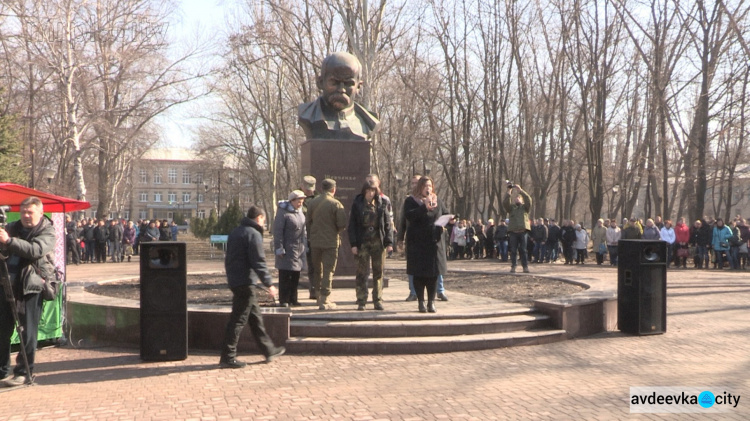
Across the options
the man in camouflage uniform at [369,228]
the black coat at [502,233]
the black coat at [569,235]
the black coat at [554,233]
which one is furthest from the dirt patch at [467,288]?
the black coat at [569,235]

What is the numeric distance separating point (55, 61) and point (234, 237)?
24.4 meters

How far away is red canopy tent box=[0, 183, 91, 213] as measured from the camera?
8.85 m

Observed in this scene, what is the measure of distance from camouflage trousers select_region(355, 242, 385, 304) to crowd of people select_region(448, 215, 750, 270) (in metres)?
12.3

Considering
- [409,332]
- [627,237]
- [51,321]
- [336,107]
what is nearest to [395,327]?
[409,332]

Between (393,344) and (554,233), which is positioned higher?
(554,233)

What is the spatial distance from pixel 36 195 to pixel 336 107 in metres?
5.09

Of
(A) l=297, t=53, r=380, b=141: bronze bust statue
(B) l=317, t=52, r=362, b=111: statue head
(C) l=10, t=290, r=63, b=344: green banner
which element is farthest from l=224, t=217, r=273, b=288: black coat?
(B) l=317, t=52, r=362, b=111: statue head

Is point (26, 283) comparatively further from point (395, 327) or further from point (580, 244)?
point (580, 244)

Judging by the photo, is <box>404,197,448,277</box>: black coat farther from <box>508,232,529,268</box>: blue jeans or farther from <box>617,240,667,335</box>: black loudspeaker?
<box>508,232,529,268</box>: blue jeans

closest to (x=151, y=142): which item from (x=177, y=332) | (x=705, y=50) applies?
(x=705, y=50)

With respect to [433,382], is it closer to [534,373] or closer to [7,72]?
[534,373]

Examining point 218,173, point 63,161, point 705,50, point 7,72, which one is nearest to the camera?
point 705,50

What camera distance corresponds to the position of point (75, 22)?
28.7 meters

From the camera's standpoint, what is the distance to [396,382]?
6.78 m
